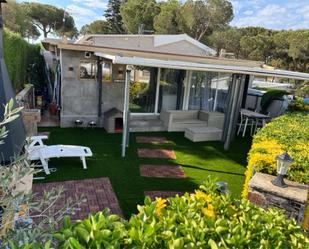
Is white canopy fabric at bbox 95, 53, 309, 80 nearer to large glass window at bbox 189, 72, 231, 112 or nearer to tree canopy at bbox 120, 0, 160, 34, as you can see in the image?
large glass window at bbox 189, 72, 231, 112

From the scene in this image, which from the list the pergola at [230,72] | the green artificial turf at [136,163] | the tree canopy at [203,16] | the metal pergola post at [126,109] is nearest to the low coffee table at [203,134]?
the green artificial turf at [136,163]

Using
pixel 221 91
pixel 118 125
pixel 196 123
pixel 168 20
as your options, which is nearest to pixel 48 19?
pixel 168 20

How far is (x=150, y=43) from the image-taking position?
66.3 ft

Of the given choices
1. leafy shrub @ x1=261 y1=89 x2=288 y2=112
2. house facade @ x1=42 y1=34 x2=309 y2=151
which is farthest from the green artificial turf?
Answer: leafy shrub @ x1=261 y1=89 x2=288 y2=112

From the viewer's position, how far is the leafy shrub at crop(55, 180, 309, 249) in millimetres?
2023

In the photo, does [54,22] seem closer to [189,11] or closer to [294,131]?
[189,11]

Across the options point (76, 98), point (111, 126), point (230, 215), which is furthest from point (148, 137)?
point (230, 215)

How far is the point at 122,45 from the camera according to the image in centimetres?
1903

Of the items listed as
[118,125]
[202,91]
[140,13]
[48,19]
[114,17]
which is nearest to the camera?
[118,125]

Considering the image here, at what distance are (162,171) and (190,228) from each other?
Answer: 6089 mm

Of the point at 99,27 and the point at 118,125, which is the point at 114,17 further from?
the point at 118,125

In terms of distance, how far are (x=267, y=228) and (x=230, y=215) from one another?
367 millimetres

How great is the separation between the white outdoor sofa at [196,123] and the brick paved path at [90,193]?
5.43 meters

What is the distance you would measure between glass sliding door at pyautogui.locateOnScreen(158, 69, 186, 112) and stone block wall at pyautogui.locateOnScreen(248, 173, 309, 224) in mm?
9259
